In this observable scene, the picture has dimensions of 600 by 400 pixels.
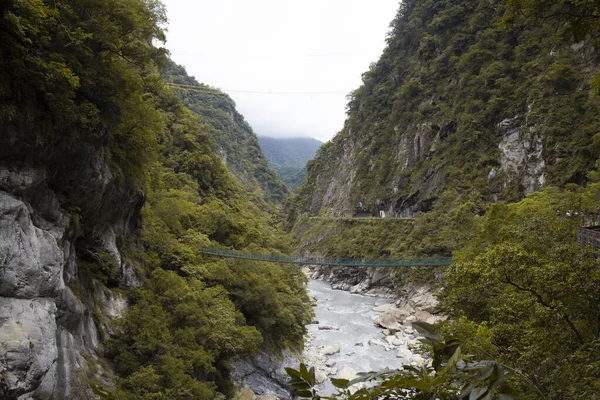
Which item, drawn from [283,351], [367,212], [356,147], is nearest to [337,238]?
[367,212]

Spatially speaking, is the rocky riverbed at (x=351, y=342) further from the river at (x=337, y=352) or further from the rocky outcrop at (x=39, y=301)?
the rocky outcrop at (x=39, y=301)

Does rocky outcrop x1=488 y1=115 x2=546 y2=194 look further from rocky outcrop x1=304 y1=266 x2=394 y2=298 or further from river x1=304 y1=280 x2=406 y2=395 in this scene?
river x1=304 y1=280 x2=406 y2=395

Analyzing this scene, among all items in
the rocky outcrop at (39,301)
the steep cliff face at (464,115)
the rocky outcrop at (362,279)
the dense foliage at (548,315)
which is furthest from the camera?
the rocky outcrop at (362,279)

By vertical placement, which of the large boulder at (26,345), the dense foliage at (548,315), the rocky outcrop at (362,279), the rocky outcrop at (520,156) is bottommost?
the rocky outcrop at (362,279)

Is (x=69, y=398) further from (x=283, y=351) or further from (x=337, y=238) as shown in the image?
(x=337, y=238)

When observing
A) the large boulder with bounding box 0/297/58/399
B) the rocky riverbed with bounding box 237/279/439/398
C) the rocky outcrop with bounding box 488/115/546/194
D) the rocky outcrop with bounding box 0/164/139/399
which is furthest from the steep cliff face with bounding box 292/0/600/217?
the large boulder with bounding box 0/297/58/399

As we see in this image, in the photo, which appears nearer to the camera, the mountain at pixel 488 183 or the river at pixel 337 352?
the mountain at pixel 488 183

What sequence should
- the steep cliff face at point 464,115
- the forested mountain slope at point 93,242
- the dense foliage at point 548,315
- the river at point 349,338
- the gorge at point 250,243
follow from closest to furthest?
1. the dense foliage at point 548,315
2. the gorge at point 250,243
3. the forested mountain slope at point 93,242
4. the river at point 349,338
5. the steep cliff face at point 464,115

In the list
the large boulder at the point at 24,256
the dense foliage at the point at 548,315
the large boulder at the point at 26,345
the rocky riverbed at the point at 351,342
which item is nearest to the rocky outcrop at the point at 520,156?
the rocky riverbed at the point at 351,342
